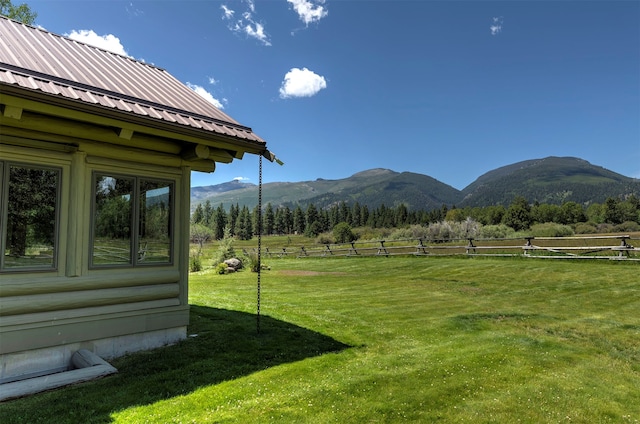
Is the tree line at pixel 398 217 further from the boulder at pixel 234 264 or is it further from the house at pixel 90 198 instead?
the house at pixel 90 198

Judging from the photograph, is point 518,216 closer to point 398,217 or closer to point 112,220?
point 398,217

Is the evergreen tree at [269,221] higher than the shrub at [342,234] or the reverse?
higher

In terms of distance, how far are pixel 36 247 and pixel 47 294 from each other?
684 millimetres

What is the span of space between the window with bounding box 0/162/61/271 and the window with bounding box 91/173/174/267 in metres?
0.52

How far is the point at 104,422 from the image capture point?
11.3 feet

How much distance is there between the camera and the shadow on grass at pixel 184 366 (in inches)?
145

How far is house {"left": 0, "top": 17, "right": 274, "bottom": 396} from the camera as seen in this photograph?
4.54 m

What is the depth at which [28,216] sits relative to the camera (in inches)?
189

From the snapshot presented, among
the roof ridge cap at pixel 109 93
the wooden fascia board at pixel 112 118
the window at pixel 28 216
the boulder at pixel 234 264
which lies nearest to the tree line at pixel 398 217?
the boulder at pixel 234 264

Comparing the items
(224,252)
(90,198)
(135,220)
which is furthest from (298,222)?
(90,198)

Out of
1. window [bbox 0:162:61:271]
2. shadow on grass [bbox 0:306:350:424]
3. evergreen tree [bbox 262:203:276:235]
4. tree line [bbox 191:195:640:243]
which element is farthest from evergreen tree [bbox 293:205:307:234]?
window [bbox 0:162:61:271]

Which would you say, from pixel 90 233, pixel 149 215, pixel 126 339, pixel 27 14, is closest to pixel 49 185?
pixel 90 233

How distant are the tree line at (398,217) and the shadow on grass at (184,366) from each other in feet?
208

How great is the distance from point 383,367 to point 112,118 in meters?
5.21
